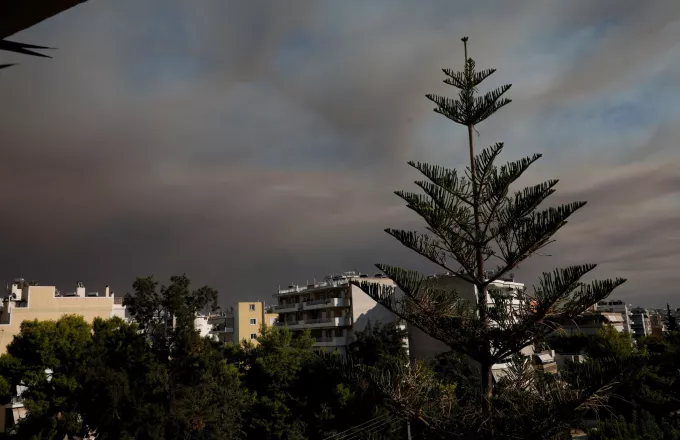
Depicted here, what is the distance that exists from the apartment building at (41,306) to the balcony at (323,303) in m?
13.9

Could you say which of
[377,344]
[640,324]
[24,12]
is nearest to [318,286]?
[377,344]

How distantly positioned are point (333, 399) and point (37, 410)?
11.9 meters

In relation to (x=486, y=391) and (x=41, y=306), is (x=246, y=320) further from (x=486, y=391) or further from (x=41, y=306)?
(x=486, y=391)

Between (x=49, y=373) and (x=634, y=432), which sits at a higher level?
(x=49, y=373)

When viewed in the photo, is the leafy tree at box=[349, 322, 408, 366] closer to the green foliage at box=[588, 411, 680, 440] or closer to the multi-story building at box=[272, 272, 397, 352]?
the multi-story building at box=[272, 272, 397, 352]

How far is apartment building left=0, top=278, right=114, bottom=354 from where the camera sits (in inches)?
1153

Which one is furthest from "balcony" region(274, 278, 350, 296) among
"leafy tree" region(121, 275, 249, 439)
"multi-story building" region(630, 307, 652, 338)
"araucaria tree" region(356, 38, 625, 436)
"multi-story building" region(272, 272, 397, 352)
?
"multi-story building" region(630, 307, 652, 338)

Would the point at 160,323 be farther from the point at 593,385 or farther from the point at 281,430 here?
the point at 593,385

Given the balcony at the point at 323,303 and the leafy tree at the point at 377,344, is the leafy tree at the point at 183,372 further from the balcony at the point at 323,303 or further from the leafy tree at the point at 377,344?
the balcony at the point at 323,303

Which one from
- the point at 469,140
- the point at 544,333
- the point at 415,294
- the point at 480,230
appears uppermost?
the point at 469,140

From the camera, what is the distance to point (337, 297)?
3941 centimetres

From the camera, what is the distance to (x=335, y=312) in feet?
128

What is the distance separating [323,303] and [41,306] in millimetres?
18080

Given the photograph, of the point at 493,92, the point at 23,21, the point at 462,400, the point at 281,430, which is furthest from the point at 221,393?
the point at 23,21
